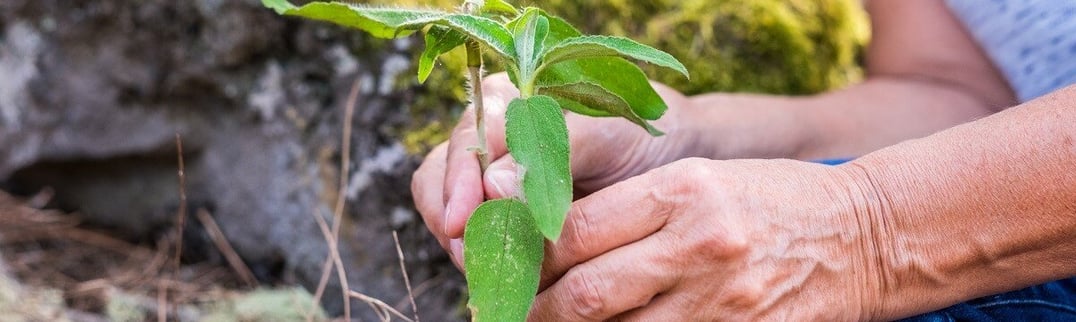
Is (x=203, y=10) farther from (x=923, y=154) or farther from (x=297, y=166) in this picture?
(x=923, y=154)

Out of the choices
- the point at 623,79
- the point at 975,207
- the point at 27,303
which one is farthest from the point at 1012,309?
the point at 27,303

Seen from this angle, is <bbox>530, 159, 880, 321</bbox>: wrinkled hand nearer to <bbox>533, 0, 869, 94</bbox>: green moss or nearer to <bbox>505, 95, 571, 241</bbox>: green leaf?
<bbox>505, 95, 571, 241</bbox>: green leaf

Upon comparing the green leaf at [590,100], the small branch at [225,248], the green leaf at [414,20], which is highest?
the green leaf at [414,20]

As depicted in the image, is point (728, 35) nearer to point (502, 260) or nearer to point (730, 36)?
point (730, 36)

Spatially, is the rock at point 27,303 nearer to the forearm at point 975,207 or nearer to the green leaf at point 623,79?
the green leaf at point 623,79

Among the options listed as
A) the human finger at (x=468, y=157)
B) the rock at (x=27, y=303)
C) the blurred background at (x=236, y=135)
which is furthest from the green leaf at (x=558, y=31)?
the rock at (x=27, y=303)

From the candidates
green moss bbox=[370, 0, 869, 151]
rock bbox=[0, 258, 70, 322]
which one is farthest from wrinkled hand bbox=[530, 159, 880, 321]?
rock bbox=[0, 258, 70, 322]

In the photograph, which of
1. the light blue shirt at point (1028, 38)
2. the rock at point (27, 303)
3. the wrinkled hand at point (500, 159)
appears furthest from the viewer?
the rock at point (27, 303)
